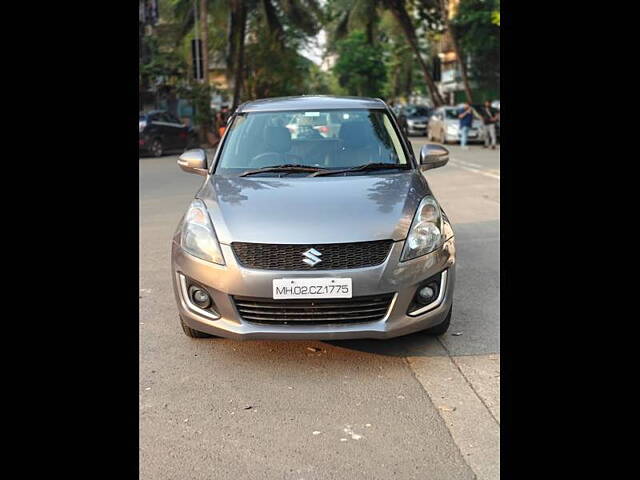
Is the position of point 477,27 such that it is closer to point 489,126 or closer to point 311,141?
point 489,126

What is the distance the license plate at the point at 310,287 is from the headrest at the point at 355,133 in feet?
5.60

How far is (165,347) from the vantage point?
16.5ft

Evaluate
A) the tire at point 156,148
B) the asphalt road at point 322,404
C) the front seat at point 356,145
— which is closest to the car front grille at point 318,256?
the asphalt road at point 322,404

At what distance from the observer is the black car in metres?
23.6

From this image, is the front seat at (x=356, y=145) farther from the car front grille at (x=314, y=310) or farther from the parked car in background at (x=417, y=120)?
the parked car in background at (x=417, y=120)

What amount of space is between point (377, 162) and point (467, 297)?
1.52 metres

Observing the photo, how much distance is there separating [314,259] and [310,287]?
0.56 ft

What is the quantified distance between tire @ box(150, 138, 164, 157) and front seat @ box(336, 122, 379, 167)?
62.7 feet

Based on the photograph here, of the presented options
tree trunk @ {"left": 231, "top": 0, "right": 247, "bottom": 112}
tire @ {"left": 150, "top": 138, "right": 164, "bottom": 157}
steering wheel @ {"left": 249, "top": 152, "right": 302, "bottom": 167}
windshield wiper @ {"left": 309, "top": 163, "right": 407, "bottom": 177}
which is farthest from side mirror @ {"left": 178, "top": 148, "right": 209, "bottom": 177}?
tree trunk @ {"left": 231, "top": 0, "right": 247, "bottom": 112}

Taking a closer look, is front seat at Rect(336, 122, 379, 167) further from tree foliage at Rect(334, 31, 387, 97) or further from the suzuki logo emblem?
tree foliage at Rect(334, 31, 387, 97)
